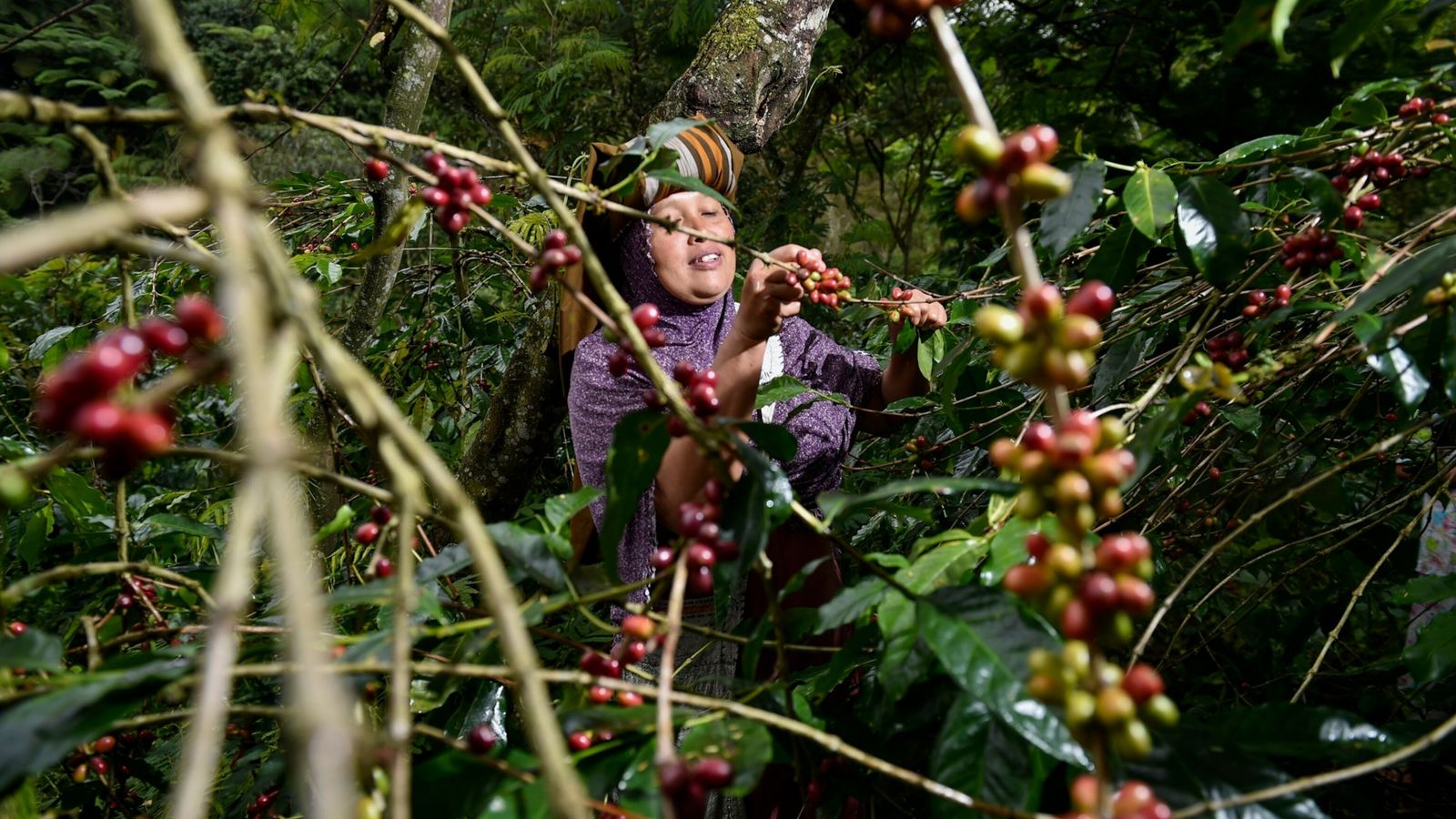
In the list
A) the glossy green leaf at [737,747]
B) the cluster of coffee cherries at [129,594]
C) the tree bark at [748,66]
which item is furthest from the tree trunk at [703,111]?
the glossy green leaf at [737,747]

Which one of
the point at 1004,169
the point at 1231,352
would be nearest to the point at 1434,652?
the point at 1231,352

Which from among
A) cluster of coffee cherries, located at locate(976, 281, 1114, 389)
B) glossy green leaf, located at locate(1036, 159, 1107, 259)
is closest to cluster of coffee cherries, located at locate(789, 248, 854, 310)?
glossy green leaf, located at locate(1036, 159, 1107, 259)

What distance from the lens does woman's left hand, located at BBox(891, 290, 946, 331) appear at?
1.44 m

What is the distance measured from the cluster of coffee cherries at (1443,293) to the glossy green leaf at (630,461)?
0.66 meters

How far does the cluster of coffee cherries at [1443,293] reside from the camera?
76 centimetres

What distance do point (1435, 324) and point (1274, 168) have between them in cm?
50

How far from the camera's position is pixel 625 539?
1524 mm

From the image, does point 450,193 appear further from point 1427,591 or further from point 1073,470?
point 1427,591

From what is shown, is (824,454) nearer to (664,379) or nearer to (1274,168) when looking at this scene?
(1274,168)

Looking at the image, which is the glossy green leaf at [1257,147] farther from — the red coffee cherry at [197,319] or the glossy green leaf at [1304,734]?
the red coffee cherry at [197,319]

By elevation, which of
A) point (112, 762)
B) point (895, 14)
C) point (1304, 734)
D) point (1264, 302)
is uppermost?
point (895, 14)

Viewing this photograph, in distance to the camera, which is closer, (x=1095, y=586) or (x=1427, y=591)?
(x=1095, y=586)

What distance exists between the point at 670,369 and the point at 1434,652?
112 cm

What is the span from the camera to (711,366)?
1.47 meters
